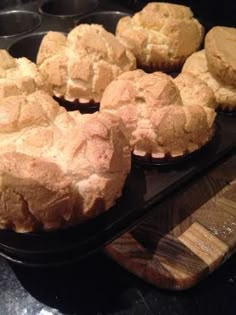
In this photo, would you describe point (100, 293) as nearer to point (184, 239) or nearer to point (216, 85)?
point (184, 239)

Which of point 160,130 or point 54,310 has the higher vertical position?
point 160,130

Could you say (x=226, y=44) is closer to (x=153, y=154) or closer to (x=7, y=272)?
(x=153, y=154)

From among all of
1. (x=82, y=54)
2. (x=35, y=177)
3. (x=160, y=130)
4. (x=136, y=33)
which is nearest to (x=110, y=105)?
(x=160, y=130)

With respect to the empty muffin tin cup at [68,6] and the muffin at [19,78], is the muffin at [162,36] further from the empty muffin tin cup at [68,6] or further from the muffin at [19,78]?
the empty muffin tin cup at [68,6]

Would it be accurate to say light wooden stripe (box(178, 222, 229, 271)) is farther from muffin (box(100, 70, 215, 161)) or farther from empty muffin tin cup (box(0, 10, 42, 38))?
empty muffin tin cup (box(0, 10, 42, 38))

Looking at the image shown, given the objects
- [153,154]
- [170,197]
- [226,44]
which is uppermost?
[226,44]

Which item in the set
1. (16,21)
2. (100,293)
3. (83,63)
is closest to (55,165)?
(100,293)

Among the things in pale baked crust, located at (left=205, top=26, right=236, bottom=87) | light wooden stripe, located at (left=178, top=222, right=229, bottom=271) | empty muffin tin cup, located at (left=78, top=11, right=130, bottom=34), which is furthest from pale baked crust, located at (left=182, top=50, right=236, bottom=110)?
empty muffin tin cup, located at (left=78, top=11, right=130, bottom=34)

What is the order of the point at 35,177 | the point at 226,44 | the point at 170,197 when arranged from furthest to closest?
the point at 226,44 → the point at 170,197 → the point at 35,177
